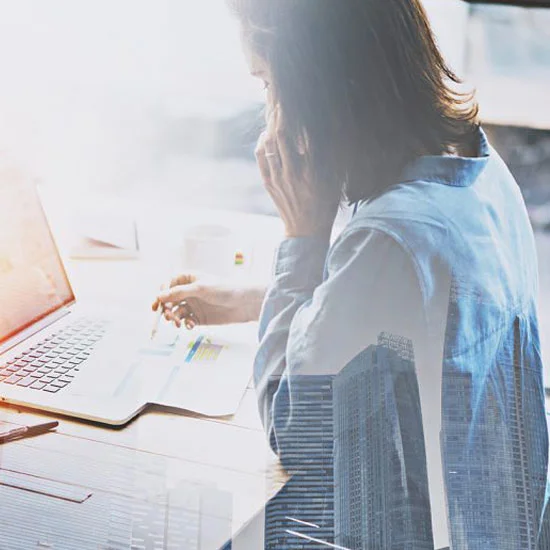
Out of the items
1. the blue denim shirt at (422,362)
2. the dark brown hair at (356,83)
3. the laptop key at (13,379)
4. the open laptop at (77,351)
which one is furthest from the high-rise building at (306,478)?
the laptop key at (13,379)

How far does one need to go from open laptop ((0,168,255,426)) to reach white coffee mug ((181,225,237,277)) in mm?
120

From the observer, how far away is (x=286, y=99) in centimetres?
125

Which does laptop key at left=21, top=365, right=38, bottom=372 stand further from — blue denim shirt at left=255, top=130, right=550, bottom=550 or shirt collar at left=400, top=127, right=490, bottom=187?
shirt collar at left=400, top=127, right=490, bottom=187

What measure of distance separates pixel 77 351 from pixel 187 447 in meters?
0.28

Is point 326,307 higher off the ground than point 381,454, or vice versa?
point 326,307

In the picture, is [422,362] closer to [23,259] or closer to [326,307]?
[326,307]

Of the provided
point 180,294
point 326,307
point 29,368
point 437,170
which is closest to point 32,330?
point 29,368

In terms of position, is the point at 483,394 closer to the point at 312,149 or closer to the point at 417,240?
the point at 417,240

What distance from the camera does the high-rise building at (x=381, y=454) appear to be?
4.27 ft

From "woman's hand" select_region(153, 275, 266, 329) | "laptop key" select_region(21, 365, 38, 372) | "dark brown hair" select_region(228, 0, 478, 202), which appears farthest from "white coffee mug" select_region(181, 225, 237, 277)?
"laptop key" select_region(21, 365, 38, 372)

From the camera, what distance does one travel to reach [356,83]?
1246 mm

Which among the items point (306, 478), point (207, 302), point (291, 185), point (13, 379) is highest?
point (291, 185)

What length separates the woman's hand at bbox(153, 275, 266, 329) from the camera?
4.28 ft

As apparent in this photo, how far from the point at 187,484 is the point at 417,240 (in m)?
0.62
